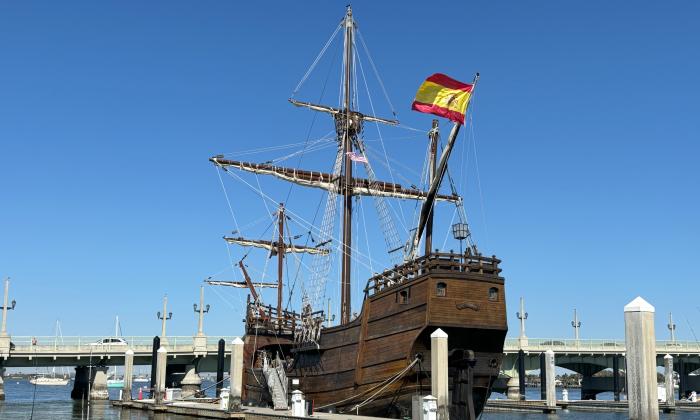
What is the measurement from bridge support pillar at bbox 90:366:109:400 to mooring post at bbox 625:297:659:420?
47.6 m

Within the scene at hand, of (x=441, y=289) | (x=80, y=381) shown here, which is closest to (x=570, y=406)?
(x=441, y=289)

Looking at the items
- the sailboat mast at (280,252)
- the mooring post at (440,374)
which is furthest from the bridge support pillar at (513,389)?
the mooring post at (440,374)

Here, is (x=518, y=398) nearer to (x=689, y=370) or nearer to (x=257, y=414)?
(x=689, y=370)

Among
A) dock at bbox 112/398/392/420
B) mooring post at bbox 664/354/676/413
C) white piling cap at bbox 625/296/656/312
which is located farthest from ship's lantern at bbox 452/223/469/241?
mooring post at bbox 664/354/676/413

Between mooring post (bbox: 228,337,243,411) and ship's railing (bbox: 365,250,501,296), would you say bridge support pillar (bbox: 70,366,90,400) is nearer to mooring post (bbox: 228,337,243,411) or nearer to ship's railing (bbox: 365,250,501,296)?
mooring post (bbox: 228,337,243,411)

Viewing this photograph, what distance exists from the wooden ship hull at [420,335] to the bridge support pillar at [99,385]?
1243 inches

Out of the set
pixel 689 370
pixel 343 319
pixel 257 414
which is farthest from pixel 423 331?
pixel 689 370

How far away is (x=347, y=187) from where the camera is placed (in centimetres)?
3597

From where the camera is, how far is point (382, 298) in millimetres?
26438

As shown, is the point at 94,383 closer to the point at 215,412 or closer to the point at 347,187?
the point at 215,412

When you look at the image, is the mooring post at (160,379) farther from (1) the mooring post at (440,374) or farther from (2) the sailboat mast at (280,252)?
(1) the mooring post at (440,374)

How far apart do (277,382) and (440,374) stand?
12.4 meters

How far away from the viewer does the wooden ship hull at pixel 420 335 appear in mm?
24031

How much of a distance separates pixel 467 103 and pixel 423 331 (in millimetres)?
8404
